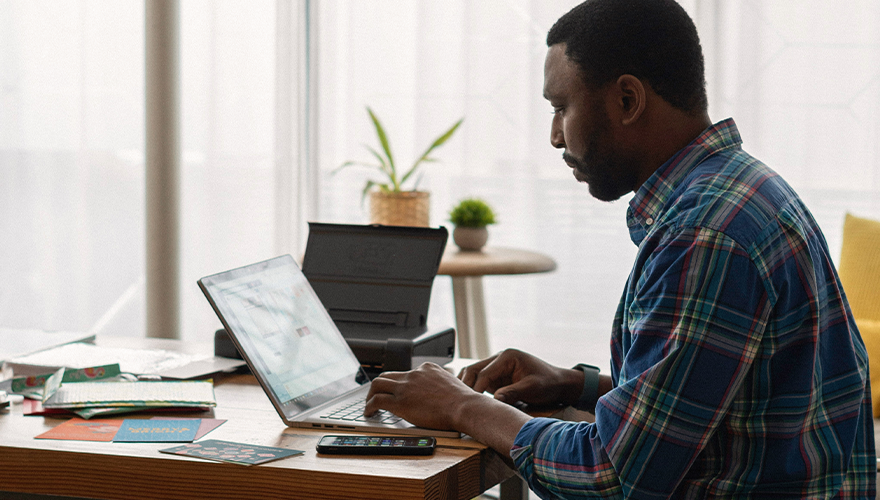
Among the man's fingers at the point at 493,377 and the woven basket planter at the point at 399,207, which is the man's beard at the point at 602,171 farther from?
the woven basket planter at the point at 399,207

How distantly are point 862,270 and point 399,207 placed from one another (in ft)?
4.56

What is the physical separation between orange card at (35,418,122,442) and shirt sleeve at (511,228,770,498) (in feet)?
2.00

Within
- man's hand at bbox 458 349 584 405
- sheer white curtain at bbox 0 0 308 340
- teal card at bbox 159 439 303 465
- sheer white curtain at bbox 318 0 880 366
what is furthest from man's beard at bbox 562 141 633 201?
sheer white curtain at bbox 0 0 308 340

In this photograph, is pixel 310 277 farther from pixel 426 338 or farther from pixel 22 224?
pixel 22 224

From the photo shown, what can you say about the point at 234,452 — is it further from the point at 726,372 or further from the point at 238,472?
the point at 726,372

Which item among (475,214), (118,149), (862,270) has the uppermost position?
(118,149)

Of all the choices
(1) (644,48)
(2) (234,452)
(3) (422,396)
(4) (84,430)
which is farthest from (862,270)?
(4) (84,430)

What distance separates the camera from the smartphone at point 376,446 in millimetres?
996

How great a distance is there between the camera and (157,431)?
1.08m

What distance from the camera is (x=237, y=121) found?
11.8 feet

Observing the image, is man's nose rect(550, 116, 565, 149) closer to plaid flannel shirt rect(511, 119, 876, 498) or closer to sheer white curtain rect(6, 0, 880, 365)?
plaid flannel shirt rect(511, 119, 876, 498)

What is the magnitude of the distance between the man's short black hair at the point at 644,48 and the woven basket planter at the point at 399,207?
172 centimetres

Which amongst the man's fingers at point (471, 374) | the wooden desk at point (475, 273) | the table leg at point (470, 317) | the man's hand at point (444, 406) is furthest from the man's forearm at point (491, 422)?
the table leg at point (470, 317)

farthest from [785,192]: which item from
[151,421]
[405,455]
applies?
[151,421]
